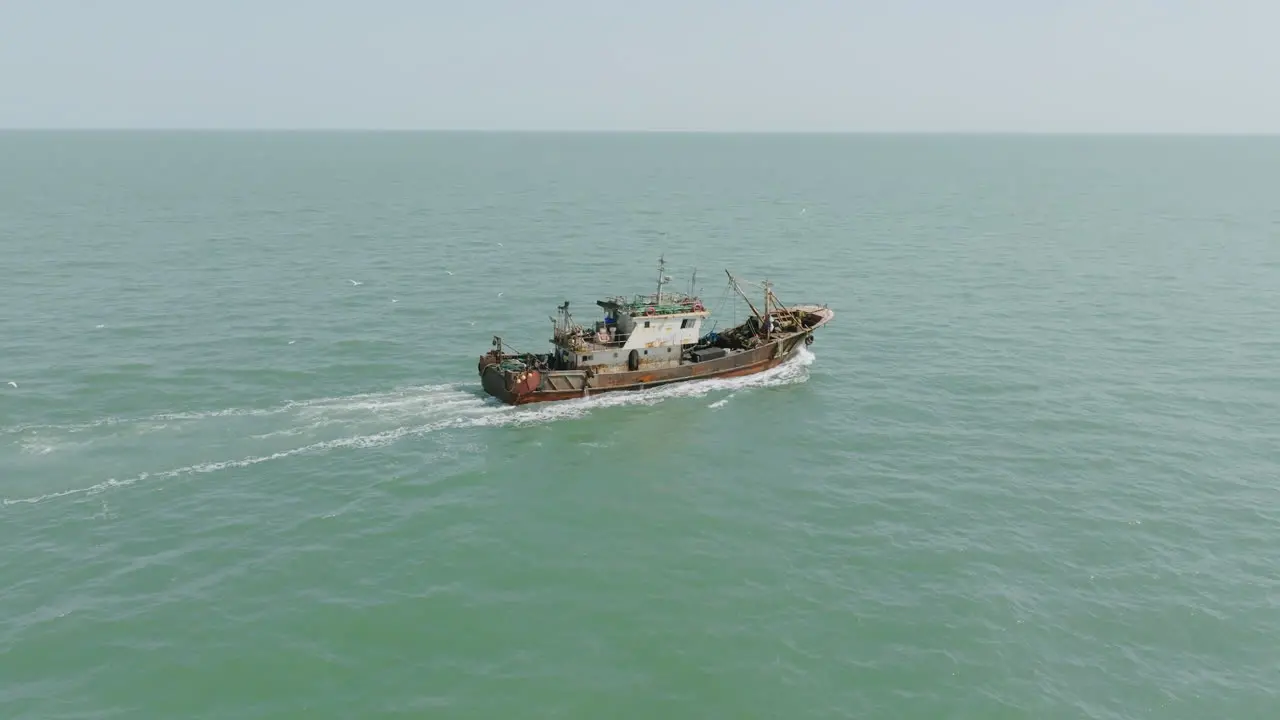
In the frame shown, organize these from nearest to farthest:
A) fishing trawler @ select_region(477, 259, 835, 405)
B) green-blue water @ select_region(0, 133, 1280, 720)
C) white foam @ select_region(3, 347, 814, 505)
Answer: green-blue water @ select_region(0, 133, 1280, 720), white foam @ select_region(3, 347, 814, 505), fishing trawler @ select_region(477, 259, 835, 405)

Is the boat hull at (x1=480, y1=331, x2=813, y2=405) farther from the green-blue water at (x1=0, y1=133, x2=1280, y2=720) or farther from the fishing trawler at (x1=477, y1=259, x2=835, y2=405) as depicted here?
the green-blue water at (x1=0, y1=133, x2=1280, y2=720)

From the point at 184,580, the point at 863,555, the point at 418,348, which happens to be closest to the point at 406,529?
the point at 184,580

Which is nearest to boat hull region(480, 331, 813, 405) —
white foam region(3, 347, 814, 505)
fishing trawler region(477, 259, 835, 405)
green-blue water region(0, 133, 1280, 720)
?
fishing trawler region(477, 259, 835, 405)

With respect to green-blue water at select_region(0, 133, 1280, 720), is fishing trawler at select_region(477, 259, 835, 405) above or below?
above

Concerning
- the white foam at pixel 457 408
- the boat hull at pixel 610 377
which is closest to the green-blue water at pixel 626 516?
the white foam at pixel 457 408

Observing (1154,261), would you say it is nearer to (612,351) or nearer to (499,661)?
(612,351)

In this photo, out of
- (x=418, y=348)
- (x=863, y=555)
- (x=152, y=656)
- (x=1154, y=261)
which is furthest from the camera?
(x=1154, y=261)
